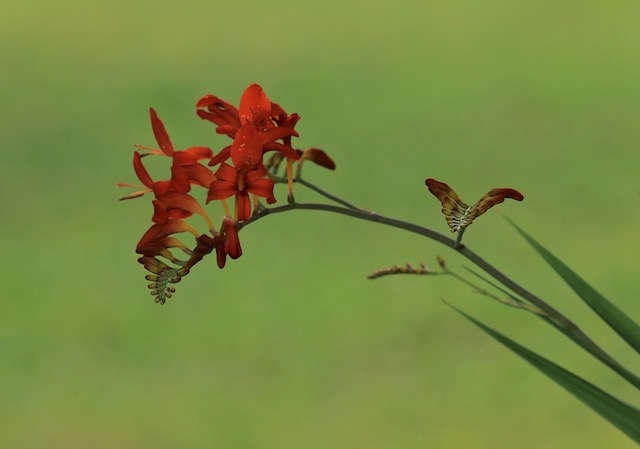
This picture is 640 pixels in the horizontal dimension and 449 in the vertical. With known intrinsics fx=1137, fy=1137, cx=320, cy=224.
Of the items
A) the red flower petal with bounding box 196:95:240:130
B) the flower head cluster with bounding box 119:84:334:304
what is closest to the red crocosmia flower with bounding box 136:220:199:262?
the flower head cluster with bounding box 119:84:334:304

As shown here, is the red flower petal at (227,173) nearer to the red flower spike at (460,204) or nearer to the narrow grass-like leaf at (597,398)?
the red flower spike at (460,204)

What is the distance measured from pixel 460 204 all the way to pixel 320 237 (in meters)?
2.77

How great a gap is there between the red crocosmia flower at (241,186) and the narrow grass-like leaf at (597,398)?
270mm

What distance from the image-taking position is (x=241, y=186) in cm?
83

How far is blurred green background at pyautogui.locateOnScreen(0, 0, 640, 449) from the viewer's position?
2.84 meters

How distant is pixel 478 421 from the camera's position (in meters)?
2.73

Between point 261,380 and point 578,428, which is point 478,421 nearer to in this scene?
point 578,428

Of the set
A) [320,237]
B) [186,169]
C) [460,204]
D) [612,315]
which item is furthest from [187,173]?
[320,237]

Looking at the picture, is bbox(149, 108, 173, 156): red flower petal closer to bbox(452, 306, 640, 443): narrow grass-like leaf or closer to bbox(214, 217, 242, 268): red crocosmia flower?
bbox(214, 217, 242, 268): red crocosmia flower

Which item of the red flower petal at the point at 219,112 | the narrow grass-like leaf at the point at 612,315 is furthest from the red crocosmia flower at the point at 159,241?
the narrow grass-like leaf at the point at 612,315

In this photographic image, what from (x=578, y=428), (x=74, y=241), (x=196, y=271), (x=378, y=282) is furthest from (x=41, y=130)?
(x=578, y=428)

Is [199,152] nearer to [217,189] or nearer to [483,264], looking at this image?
[217,189]

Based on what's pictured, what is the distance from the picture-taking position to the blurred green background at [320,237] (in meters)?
2.84

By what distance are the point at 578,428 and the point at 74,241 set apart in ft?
5.74
